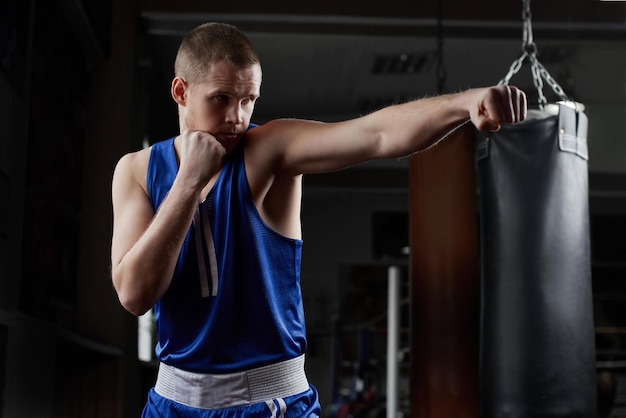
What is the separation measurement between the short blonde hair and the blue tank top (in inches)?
6.6

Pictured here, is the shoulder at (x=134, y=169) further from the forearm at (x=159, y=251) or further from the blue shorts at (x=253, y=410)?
the blue shorts at (x=253, y=410)

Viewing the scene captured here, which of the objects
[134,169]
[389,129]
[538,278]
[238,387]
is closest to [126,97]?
[538,278]

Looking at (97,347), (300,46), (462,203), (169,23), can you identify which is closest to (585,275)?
(462,203)

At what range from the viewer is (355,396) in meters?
8.96

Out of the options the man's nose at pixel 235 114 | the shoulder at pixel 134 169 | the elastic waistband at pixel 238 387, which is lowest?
the elastic waistband at pixel 238 387

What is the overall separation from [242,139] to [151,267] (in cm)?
31

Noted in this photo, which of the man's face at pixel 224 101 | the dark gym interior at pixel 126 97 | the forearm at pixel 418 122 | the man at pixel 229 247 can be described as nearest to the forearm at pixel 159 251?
the man at pixel 229 247

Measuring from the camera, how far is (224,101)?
156 cm

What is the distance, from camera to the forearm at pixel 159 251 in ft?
4.84

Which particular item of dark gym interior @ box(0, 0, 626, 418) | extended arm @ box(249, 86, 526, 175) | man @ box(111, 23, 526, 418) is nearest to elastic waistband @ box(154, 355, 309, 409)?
man @ box(111, 23, 526, 418)

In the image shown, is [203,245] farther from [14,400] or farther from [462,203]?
[14,400]

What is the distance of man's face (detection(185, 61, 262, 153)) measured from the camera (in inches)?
60.8

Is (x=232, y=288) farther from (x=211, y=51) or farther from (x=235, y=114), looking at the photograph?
(x=211, y=51)

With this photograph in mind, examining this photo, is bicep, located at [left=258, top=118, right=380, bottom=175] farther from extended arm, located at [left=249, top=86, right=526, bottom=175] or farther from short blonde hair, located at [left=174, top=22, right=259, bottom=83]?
short blonde hair, located at [left=174, top=22, right=259, bottom=83]
